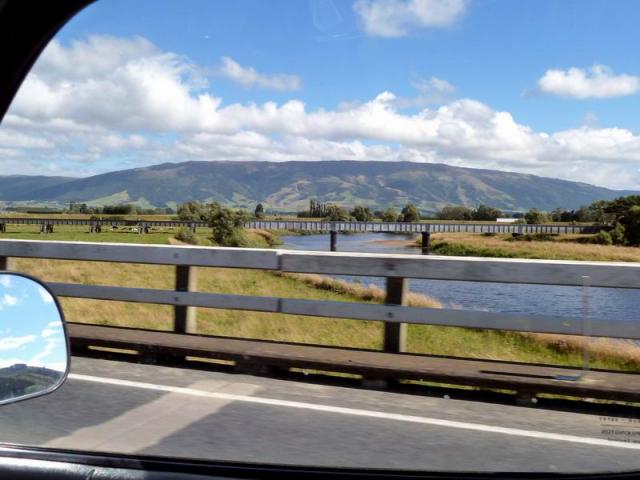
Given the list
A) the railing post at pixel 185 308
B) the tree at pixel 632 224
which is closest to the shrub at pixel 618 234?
the tree at pixel 632 224

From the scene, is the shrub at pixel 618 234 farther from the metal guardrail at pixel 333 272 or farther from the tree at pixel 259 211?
the metal guardrail at pixel 333 272

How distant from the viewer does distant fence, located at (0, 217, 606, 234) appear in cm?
294

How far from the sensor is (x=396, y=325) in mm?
6578

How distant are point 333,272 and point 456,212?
3.46 m

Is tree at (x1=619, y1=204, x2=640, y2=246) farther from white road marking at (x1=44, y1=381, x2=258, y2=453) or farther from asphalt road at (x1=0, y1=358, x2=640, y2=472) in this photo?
white road marking at (x1=44, y1=381, x2=258, y2=453)

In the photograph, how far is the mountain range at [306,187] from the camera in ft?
9.21

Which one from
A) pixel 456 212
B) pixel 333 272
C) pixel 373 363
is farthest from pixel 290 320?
pixel 456 212

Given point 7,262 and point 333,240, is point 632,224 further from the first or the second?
point 7,262

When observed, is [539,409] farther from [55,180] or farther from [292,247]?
[55,180]

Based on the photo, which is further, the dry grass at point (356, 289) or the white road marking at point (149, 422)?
the dry grass at point (356, 289)

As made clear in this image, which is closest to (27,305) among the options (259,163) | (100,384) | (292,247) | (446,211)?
(259,163)

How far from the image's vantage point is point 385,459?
3.48m

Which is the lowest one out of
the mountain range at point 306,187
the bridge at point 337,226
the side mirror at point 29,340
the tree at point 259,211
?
the side mirror at point 29,340

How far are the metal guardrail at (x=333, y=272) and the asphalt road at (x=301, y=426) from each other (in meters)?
0.75
